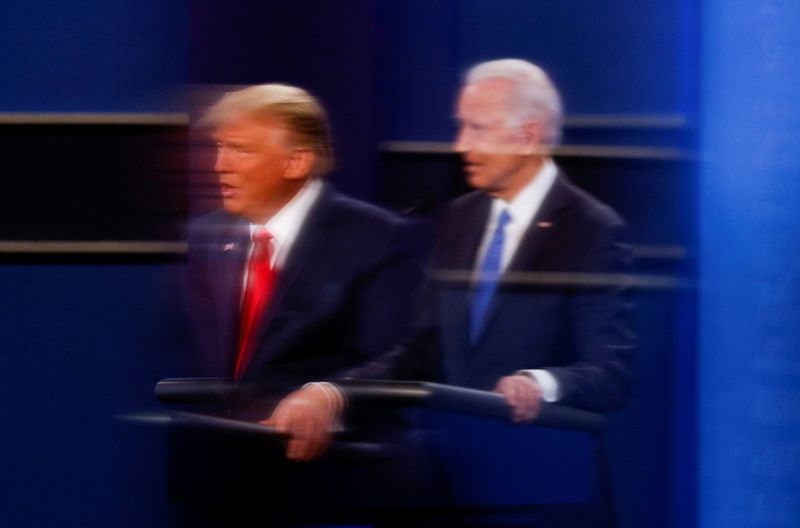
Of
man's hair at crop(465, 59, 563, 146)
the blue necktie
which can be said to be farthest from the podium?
man's hair at crop(465, 59, 563, 146)

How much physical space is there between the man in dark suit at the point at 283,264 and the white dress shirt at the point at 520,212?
0.16m

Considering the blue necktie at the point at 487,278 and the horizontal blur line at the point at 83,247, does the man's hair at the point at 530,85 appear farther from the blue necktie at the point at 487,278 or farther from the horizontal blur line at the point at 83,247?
the horizontal blur line at the point at 83,247

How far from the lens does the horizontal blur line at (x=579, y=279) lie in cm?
241

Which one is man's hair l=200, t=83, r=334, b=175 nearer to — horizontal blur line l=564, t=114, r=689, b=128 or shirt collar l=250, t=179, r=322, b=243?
shirt collar l=250, t=179, r=322, b=243

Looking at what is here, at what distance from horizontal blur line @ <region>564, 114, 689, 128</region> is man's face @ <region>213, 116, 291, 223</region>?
1.71 ft

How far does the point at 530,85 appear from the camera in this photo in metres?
2.44

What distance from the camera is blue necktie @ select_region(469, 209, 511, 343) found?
2420mm

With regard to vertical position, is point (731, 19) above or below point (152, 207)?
above

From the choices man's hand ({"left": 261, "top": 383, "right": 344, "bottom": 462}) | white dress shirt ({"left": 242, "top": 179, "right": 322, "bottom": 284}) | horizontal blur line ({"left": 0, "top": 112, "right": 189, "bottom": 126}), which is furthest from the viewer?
horizontal blur line ({"left": 0, "top": 112, "right": 189, "bottom": 126})

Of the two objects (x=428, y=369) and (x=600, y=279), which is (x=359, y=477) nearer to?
(x=428, y=369)

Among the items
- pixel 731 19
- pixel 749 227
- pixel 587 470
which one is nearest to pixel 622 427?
pixel 587 470

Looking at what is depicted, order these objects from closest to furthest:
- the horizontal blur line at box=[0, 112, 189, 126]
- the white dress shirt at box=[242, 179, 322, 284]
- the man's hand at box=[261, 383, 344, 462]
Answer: the man's hand at box=[261, 383, 344, 462] → the white dress shirt at box=[242, 179, 322, 284] → the horizontal blur line at box=[0, 112, 189, 126]

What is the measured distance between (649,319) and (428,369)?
403 millimetres

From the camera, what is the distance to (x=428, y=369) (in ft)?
7.92
